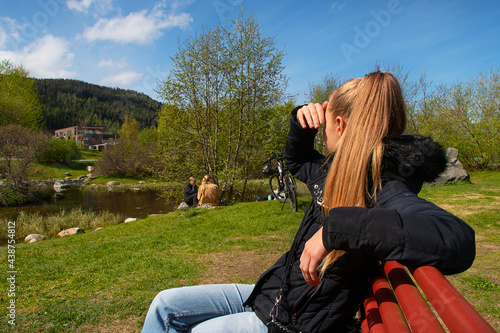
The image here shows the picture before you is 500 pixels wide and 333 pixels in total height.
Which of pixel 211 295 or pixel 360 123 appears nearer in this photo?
pixel 360 123

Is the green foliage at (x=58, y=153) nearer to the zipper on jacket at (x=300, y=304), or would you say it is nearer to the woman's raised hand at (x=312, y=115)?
the woman's raised hand at (x=312, y=115)

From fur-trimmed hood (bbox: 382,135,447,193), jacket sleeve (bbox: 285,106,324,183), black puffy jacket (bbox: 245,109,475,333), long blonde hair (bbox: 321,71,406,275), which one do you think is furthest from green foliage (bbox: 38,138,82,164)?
fur-trimmed hood (bbox: 382,135,447,193)

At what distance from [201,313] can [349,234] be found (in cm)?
105

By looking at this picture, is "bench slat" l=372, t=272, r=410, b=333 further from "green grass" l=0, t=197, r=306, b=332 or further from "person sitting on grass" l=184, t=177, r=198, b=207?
"person sitting on grass" l=184, t=177, r=198, b=207

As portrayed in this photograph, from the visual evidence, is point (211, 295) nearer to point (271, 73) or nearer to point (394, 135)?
point (394, 135)

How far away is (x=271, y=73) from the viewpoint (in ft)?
50.3

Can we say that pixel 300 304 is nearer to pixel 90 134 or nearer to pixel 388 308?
pixel 388 308

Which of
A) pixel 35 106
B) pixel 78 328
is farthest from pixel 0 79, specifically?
pixel 78 328

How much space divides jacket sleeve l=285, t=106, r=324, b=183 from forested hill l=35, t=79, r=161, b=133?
412 feet

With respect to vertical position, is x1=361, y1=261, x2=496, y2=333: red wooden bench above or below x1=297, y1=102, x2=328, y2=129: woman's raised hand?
below

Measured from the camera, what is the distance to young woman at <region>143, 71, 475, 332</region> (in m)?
0.86

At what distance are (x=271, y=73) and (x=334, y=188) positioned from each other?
14.7 m

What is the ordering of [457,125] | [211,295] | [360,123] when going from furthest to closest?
[457,125] → [211,295] → [360,123]

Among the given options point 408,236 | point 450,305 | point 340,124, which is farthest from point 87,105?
point 450,305
